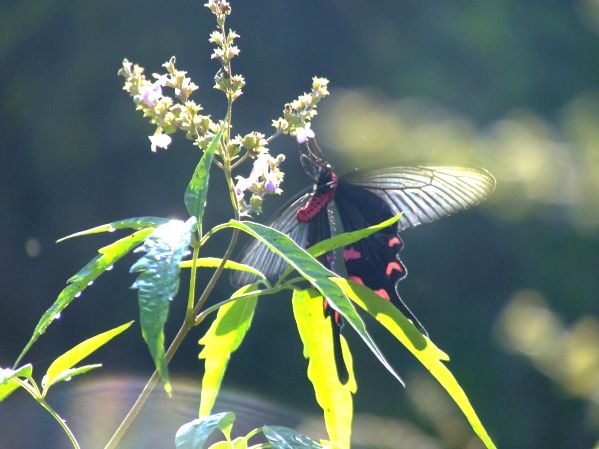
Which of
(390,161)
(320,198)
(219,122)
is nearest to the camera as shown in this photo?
(219,122)

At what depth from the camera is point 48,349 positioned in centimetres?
402

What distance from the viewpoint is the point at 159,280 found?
59cm

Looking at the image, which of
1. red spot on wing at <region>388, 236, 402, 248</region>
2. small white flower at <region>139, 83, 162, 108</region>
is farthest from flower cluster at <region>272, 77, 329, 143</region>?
red spot on wing at <region>388, 236, 402, 248</region>

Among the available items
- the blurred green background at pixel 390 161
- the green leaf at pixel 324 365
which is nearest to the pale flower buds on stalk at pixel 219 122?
the green leaf at pixel 324 365

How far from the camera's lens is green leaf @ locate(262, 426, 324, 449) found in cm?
72

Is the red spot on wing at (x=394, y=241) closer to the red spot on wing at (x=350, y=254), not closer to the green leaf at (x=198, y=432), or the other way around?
the red spot on wing at (x=350, y=254)

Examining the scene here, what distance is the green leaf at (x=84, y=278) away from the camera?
68 centimetres

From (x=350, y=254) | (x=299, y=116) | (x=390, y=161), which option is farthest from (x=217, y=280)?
(x=390, y=161)

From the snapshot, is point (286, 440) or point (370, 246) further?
point (370, 246)

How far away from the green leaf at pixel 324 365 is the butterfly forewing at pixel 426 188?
9.4 inches

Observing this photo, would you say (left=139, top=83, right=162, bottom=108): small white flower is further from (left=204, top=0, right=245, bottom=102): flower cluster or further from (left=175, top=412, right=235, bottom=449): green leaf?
(left=175, top=412, right=235, bottom=449): green leaf

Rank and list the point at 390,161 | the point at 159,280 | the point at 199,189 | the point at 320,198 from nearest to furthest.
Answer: the point at 159,280
the point at 199,189
the point at 320,198
the point at 390,161

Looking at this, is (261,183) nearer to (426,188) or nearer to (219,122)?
(219,122)

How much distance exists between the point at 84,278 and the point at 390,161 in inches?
73.8
